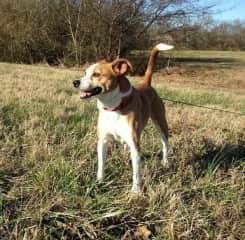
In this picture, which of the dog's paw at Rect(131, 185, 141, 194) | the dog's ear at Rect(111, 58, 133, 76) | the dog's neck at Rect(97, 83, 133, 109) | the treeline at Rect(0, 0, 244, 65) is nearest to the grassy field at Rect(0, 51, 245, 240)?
the dog's paw at Rect(131, 185, 141, 194)

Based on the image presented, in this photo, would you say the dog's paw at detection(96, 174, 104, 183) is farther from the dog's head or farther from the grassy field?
the dog's head

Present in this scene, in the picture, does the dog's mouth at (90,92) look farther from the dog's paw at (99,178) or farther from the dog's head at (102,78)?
the dog's paw at (99,178)

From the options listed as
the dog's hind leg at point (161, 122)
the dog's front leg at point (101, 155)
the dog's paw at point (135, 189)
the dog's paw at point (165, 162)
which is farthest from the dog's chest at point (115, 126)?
the dog's hind leg at point (161, 122)

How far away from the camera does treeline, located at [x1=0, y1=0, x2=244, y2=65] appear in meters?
26.4

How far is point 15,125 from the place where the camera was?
6.21 m

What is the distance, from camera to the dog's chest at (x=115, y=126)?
4543mm

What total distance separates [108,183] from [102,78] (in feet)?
3.29

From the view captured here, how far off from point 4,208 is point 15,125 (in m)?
2.69

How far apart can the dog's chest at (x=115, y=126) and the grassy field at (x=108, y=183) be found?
1.34 feet

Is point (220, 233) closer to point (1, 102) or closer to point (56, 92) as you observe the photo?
point (1, 102)

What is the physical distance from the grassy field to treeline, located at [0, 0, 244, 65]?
19449 millimetres

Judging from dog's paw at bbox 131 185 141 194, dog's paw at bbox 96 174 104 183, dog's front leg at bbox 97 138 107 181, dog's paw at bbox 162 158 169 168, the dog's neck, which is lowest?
dog's paw at bbox 162 158 169 168

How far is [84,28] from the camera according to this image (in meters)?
27.0

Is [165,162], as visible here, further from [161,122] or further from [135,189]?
[135,189]
